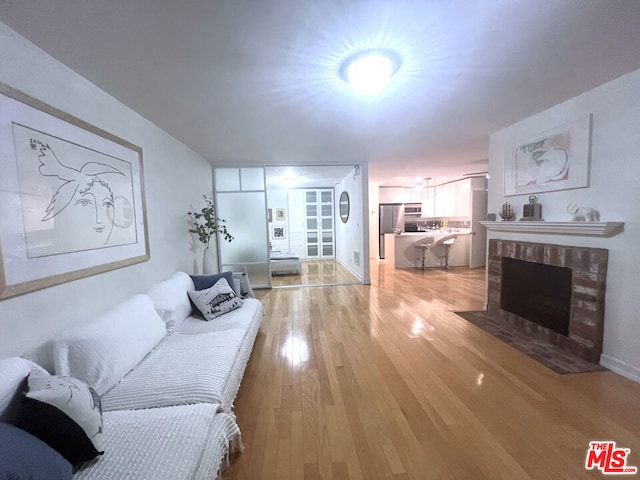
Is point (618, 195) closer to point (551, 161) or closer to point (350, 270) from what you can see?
point (551, 161)

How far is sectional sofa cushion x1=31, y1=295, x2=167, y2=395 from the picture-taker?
1.32 m

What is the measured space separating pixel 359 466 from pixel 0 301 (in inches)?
77.0

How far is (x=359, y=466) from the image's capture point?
1310 mm

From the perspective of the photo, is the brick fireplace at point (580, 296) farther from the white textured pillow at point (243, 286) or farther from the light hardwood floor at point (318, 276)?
the white textured pillow at point (243, 286)

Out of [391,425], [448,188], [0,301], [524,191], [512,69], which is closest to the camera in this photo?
[0,301]

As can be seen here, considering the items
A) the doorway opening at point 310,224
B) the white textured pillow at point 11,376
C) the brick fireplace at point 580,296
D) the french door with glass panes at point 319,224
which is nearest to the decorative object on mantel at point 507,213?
the brick fireplace at point 580,296

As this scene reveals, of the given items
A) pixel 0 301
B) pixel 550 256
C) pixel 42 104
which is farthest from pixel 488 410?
pixel 42 104

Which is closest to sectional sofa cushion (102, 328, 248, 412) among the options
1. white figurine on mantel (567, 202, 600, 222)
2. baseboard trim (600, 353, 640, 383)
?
baseboard trim (600, 353, 640, 383)

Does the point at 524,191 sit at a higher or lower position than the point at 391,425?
higher

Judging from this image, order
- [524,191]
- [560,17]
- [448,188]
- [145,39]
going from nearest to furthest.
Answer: [560,17] < [145,39] < [524,191] < [448,188]

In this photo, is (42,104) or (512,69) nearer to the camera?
(42,104)

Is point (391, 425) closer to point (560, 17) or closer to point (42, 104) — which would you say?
point (560, 17)

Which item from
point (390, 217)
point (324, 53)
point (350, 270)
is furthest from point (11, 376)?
point (390, 217)

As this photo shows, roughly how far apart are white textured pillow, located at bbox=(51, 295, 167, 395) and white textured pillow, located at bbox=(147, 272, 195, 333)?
343 millimetres
